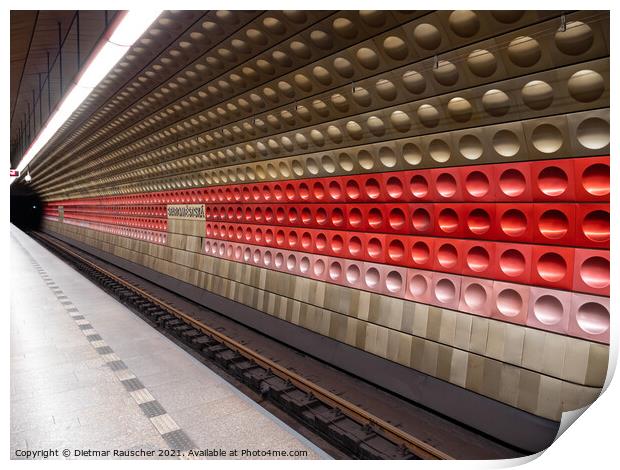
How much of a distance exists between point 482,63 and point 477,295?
193 centimetres

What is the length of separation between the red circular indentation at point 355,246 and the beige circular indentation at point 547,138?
2218 mm

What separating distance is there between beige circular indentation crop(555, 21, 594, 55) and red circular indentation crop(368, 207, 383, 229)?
2.32 m

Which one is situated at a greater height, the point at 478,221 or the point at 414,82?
the point at 414,82

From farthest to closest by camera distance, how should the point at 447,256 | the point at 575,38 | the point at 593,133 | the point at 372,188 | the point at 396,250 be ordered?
the point at 372,188, the point at 396,250, the point at 447,256, the point at 593,133, the point at 575,38

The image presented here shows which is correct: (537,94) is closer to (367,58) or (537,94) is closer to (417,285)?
(367,58)

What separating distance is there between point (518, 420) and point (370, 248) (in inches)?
85.9

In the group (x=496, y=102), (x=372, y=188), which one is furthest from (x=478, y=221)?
(x=372, y=188)

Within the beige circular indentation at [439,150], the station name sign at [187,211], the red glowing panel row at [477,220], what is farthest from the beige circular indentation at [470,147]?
the station name sign at [187,211]

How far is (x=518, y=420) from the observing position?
11.4 feet

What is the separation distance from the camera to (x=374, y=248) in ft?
15.9

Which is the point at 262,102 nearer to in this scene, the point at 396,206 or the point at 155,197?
the point at 396,206

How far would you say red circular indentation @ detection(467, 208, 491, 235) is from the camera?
3793 millimetres

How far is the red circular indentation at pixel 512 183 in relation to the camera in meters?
3.51

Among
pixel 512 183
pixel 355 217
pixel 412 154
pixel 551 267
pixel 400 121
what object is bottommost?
pixel 551 267
